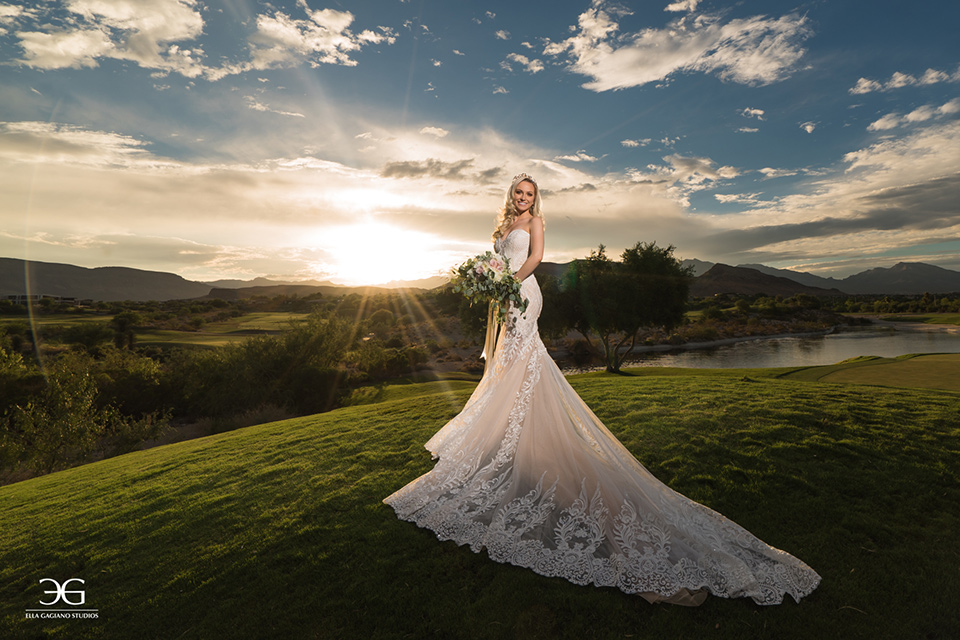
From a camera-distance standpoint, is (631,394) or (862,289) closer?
(631,394)

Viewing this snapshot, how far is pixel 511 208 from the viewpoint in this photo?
19.9 ft

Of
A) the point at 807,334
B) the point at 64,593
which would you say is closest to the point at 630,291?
the point at 64,593

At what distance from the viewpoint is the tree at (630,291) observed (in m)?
26.8

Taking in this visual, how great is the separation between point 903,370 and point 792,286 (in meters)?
110

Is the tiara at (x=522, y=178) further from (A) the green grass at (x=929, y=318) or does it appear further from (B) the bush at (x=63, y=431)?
(A) the green grass at (x=929, y=318)

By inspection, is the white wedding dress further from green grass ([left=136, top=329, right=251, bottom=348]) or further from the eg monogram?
green grass ([left=136, top=329, right=251, bottom=348])

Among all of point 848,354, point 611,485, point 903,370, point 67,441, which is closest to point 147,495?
point 611,485

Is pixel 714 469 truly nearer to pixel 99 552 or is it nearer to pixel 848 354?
pixel 99 552

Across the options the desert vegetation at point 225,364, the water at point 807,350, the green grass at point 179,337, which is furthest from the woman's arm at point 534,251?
the green grass at point 179,337

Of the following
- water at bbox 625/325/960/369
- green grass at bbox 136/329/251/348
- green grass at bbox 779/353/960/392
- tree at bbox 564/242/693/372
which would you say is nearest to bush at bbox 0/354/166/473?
green grass at bbox 136/329/251/348

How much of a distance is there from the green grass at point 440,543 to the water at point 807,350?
91.4ft

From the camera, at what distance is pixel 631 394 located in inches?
469

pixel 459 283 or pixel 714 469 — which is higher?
pixel 459 283

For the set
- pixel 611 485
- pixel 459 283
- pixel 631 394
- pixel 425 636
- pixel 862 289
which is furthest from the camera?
pixel 862 289
